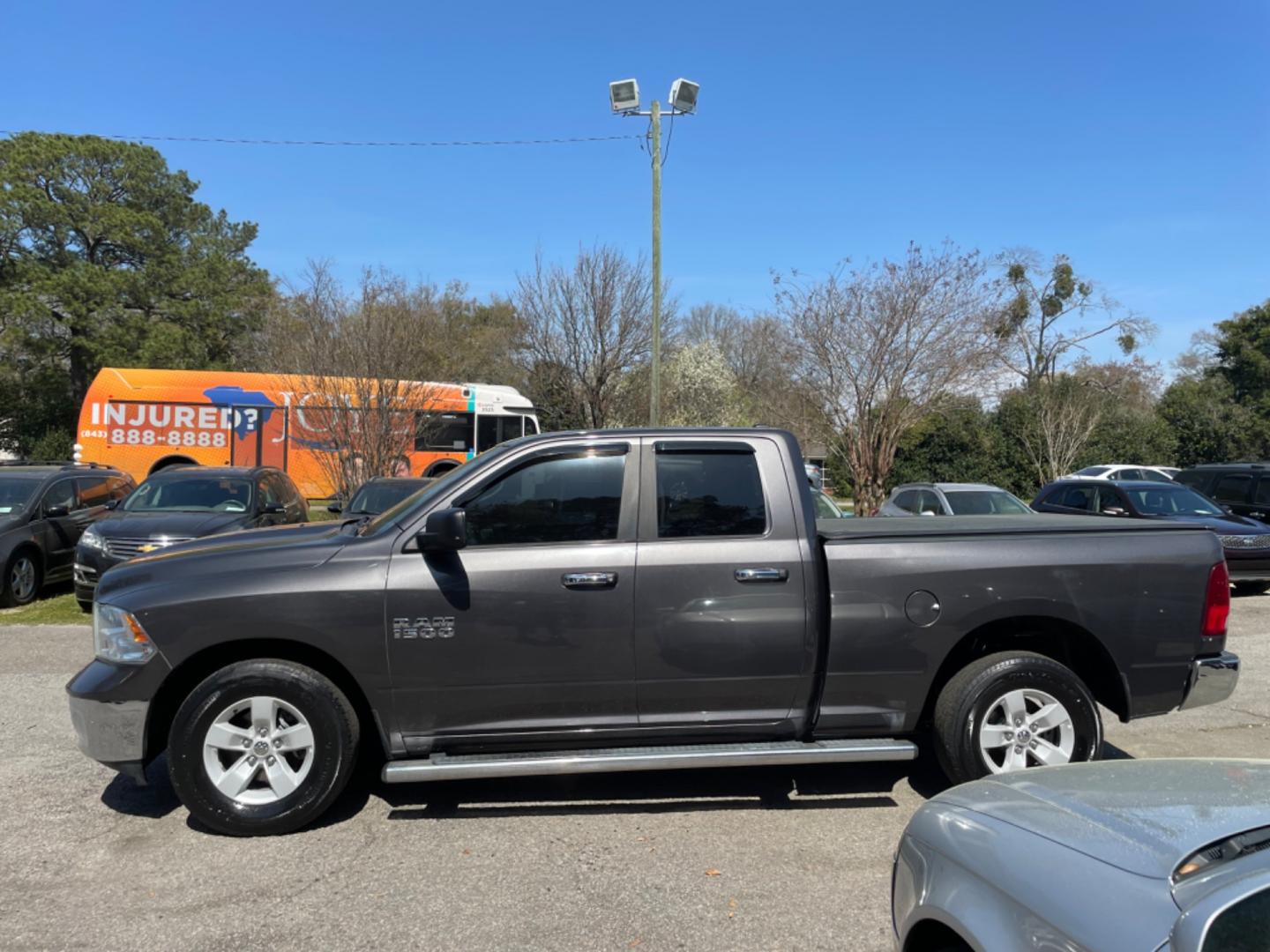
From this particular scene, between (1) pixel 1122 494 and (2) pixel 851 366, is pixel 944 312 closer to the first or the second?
(2) pixel 851 366

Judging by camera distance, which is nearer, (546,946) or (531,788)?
(546,946)

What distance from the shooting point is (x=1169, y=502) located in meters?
13.2

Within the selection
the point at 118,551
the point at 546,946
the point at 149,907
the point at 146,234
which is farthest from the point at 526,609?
the point at 146,234

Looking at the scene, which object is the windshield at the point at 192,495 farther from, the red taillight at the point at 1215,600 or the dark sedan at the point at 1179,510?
the dark sedan at the point at 1179,510

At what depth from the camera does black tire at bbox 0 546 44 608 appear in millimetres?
10516

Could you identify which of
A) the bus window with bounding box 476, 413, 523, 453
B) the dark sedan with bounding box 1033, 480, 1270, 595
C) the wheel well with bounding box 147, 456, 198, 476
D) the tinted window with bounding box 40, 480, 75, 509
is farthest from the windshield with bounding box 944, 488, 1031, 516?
the wheel well with bounding box 147, 456, 198, 476

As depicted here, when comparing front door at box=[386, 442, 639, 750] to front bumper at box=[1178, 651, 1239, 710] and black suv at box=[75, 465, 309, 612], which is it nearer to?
front bumper at box=[1178, 651, 1239, 710]

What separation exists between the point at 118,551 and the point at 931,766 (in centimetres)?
868

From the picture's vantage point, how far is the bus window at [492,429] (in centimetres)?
2259

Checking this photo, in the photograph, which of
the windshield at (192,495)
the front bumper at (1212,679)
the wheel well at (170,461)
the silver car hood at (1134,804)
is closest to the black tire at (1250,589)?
the front bumper at (1212,679)

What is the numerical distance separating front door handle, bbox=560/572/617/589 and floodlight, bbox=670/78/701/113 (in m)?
14.9

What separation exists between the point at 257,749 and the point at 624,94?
15456 mm

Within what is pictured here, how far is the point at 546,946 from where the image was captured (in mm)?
3342

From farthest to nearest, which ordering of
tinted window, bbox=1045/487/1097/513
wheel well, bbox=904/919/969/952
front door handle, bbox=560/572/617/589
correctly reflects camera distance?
tinted window, bbox=1045/487/1097/513, front door handle, bbox=560/572/617/589, wheel well, bbox=904/919/969/952
